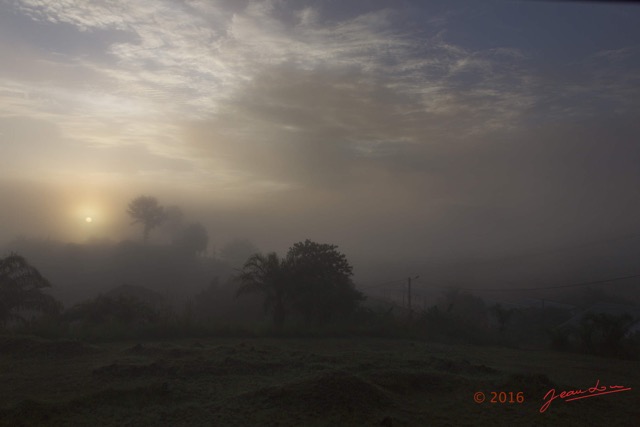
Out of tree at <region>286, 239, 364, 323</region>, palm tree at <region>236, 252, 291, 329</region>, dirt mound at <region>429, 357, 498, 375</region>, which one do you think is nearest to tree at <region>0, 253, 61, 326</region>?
palm tree at <region>236, 252, 291, 329</region>

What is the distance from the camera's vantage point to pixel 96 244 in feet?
304

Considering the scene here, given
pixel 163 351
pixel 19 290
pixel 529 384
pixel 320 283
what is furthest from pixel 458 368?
pixel 19 290

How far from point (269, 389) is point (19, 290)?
59.0 ft

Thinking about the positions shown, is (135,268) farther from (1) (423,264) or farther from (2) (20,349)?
(1) (423,264)

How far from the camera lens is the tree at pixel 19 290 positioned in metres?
21.6

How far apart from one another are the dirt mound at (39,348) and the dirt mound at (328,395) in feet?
24.4

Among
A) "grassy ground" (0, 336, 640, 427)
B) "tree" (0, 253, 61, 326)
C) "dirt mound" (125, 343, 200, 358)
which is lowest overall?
"grassy ground" (0, 336, 640, 427)

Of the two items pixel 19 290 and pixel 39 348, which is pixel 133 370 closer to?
pixel 39 348

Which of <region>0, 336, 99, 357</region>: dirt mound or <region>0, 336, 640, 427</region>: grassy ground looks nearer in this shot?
<region>0, 336, 640, 427</region>: grassy ground

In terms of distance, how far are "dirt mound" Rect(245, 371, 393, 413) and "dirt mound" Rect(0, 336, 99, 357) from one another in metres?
7.45

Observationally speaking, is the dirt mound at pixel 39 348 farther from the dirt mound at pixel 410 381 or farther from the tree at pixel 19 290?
the dirt mound at pixel 410 381

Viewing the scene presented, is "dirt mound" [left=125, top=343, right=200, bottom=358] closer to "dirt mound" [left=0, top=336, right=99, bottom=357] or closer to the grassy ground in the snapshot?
the grassy ground

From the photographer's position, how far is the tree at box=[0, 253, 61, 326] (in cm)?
2156

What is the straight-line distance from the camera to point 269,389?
10.0 meters
